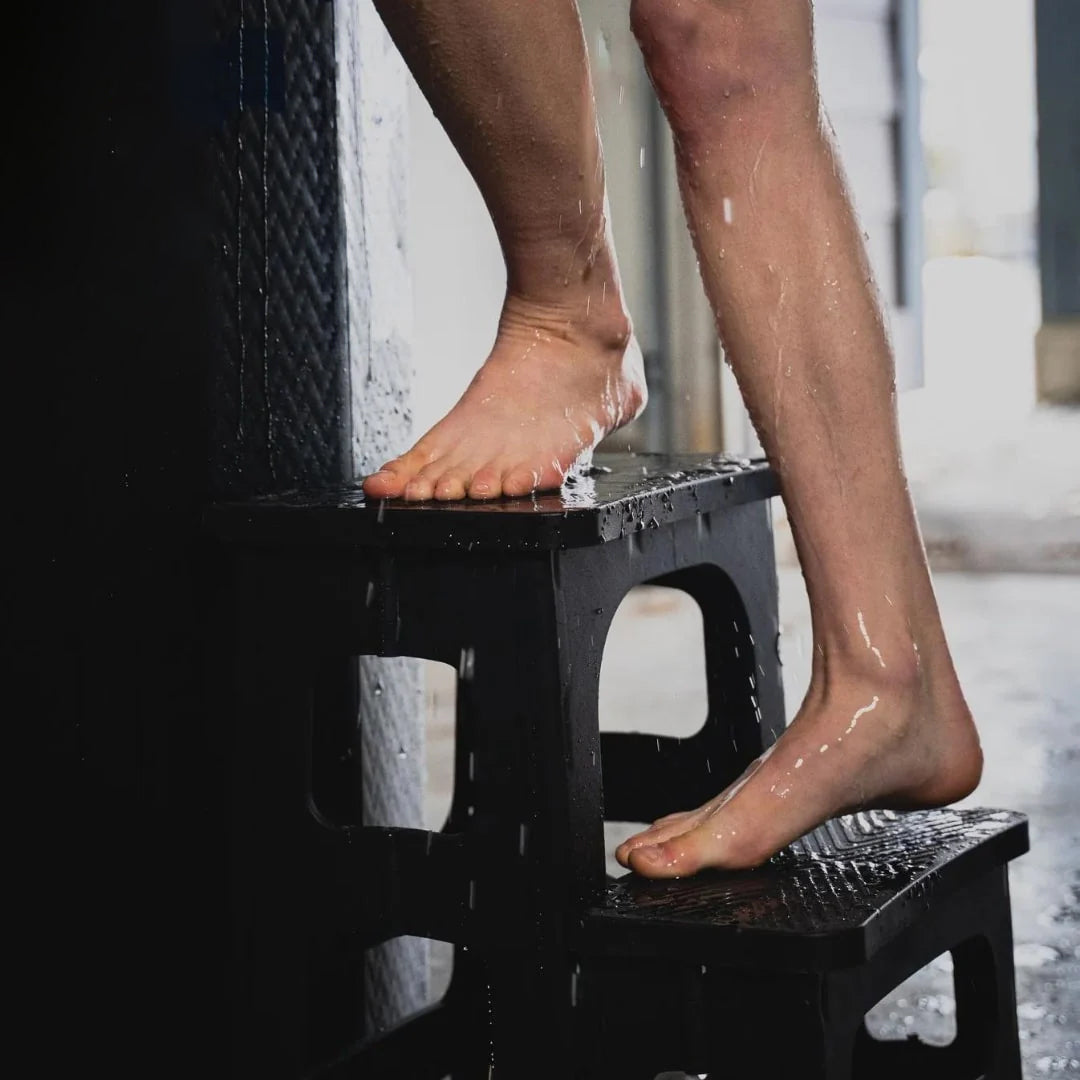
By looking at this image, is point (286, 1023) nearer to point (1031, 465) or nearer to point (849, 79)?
point (849, 79)

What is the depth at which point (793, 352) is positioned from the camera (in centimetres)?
123

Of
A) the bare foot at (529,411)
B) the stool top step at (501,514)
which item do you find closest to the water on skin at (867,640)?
the stool top step at (501,514)

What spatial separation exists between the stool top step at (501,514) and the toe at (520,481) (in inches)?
0.6

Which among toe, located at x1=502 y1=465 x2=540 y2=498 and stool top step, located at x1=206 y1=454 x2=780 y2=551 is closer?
stool top step, located at x1=206 y1=454 x2=780 y2=551

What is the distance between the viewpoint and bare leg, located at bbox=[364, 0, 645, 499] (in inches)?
48.9

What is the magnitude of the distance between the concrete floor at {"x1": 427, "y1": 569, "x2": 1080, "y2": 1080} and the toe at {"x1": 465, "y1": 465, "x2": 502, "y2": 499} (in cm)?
67

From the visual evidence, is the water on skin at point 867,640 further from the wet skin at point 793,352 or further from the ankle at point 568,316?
the ankle at point 568,316

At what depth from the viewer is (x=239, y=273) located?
1.38 meters


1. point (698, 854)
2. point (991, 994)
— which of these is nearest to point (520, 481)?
point (698, 854)

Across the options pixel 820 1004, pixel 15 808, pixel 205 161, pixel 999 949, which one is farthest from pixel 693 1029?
pixel 205 161

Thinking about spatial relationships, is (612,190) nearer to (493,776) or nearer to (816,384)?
(816,384)

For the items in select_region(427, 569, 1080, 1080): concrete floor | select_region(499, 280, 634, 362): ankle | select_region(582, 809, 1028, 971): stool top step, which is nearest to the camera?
select_region(582, 809, 1028, 971): stool top step

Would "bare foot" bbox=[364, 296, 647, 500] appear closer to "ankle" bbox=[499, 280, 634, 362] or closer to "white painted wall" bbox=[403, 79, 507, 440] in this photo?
"ankle" bbox=[499, 280, 634, 362]

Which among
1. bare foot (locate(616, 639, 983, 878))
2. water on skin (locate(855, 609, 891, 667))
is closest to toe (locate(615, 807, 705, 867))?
bare foot (locate(616, 639, 983, 878))
